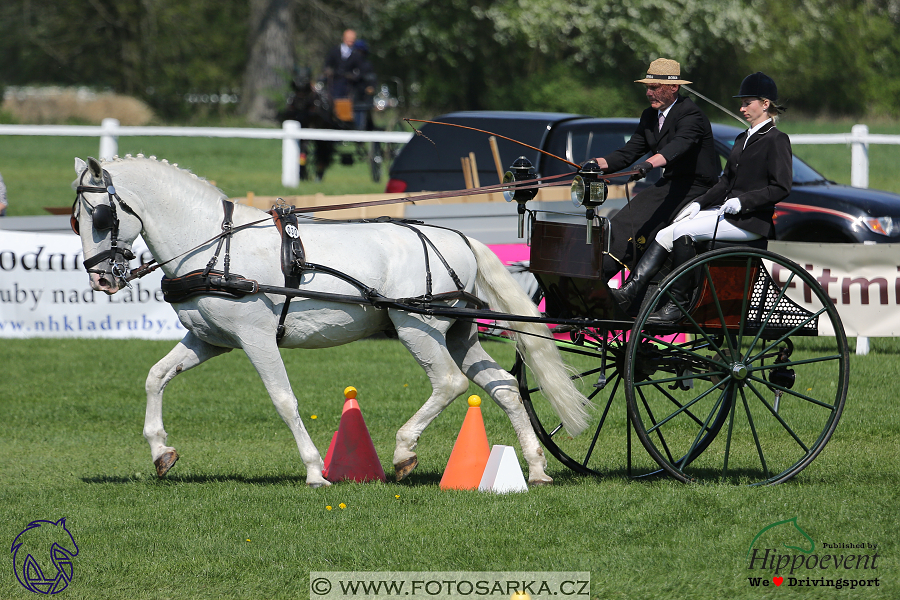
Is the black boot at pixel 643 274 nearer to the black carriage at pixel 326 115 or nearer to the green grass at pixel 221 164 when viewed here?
the green grass at pixel 221 164

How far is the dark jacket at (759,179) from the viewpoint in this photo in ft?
20.6

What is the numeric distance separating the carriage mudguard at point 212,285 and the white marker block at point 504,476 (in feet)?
5.73

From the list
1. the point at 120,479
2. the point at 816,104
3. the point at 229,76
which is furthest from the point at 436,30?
the point at 120,479

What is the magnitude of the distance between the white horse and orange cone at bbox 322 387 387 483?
0.91ft

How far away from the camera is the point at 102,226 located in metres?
6.23

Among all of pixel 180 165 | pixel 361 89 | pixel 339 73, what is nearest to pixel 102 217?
pixel 180 165

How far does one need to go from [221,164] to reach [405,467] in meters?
19.3

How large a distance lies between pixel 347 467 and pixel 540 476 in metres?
1.23

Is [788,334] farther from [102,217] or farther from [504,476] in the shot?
[102,217]

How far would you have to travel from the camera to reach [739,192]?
21.3 ft

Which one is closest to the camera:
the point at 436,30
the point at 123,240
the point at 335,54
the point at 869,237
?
the point at 123,240

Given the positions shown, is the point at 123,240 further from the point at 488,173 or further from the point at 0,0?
the point at 0,0

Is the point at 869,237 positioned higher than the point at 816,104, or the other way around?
the point at 816,104

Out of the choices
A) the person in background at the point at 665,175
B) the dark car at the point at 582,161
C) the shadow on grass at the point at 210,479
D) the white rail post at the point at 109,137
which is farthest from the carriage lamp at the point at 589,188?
the white rail post at the point at 109,137
